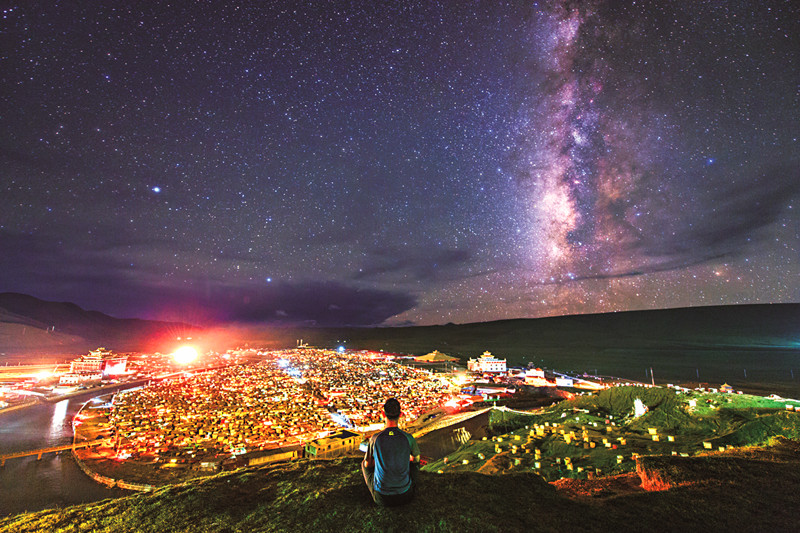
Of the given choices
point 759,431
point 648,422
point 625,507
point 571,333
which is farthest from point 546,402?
point 571,333

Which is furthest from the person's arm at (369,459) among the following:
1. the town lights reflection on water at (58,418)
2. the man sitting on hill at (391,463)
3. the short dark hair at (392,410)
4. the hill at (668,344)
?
the hill at (668,344)

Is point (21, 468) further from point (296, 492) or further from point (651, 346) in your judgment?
point (651, 346)

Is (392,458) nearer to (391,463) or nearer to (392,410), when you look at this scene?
(391,463)

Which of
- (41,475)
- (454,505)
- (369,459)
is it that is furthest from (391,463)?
(41,475)

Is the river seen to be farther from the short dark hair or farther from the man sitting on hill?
the short dark hair

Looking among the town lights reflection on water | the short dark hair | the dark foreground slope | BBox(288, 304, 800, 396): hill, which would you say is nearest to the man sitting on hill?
the short dark hair

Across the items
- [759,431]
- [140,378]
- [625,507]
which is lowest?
[140,378]

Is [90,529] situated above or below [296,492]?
below
